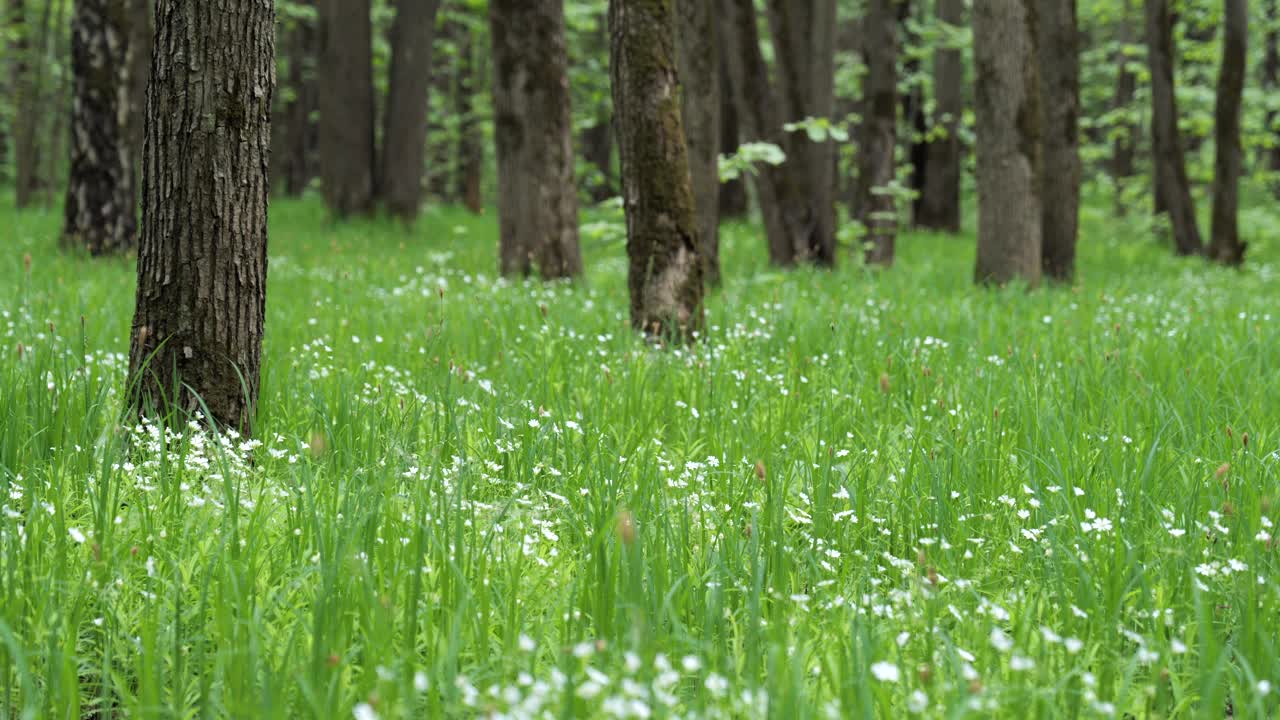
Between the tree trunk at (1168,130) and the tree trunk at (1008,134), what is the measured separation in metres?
6.74

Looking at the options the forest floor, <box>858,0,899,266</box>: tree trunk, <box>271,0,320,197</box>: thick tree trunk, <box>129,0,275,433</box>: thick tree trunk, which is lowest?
the forest floor

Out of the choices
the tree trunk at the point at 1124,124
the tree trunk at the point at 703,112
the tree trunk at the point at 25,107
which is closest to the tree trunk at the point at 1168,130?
the tree trunk at the point at 703,112

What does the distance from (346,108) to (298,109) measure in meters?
14.0

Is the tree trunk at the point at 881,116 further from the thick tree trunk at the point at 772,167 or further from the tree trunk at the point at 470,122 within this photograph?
the tree trunk at the point at 470,122

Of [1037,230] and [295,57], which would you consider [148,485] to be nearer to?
[1037,230]

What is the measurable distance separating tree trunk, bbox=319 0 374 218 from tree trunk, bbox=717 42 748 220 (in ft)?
19.7

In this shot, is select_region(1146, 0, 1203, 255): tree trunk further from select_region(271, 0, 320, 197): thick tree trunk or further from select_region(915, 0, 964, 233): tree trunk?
select_region(271, 0, 320, 197): thick tree trunk

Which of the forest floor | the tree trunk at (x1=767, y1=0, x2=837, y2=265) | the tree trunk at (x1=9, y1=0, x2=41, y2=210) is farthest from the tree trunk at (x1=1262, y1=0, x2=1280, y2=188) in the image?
the tree trunk at (x1=9, y1=0, x2=41, y2=210)

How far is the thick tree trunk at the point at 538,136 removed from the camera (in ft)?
30.2

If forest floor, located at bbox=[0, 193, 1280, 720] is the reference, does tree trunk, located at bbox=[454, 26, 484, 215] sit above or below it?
above

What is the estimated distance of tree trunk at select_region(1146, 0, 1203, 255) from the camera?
14125mm

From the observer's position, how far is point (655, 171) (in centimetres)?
542

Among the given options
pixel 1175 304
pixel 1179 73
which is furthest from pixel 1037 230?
pixel 1179 73

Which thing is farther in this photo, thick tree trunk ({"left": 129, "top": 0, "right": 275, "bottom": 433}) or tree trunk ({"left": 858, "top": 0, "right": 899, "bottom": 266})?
tree trunk ({"left": 858, "top": 0, "right": 899, "bottom": 266})
